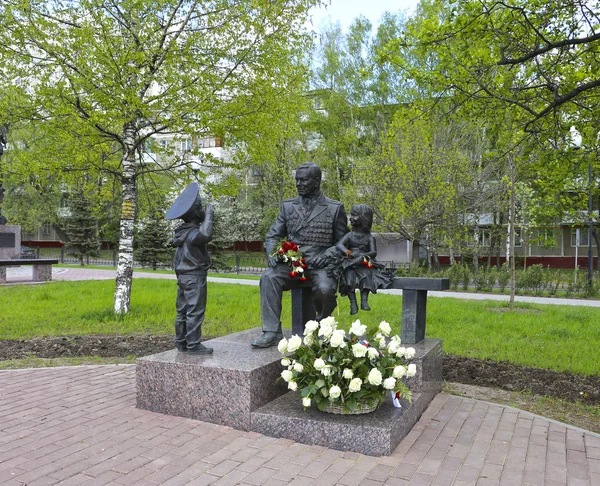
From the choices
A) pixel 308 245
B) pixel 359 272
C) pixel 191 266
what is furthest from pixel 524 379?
pixel 191 266

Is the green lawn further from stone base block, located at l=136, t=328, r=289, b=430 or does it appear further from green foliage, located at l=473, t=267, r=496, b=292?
green foliage, located at l=473, t=267, r=496, b=292

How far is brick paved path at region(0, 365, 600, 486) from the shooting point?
11.3 ft

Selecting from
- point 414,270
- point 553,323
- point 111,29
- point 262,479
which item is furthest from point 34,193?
point 262,479

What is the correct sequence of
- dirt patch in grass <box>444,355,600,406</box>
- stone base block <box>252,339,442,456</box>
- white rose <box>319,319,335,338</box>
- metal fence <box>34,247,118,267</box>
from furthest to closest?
1. metal fence <box>34,247,118,267</box>
2. dirt patch in grass <box>444,355,600,406</box>
3. white rose <box>319,319,335,338</box>
4. stone base block <box>252,339,442,456</box>

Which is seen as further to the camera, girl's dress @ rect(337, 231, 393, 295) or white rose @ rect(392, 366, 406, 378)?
girl's dress @ rect(337, 231, 393, 295)

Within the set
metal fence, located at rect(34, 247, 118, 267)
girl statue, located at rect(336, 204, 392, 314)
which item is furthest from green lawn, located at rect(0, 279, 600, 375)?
metal fence, located at rect(34, 247, 118, 267)

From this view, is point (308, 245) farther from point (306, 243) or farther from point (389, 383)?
point (389, 383)

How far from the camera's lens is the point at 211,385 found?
14.6ft

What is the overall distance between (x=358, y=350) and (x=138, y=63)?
23.7 feet

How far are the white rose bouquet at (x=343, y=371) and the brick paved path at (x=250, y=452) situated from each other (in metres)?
0.39

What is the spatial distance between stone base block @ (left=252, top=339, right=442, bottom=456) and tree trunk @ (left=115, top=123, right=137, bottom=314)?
6.35 meters

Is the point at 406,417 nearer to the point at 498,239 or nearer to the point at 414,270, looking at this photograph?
the point at 414,270

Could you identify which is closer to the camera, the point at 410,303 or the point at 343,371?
the point at 343,371

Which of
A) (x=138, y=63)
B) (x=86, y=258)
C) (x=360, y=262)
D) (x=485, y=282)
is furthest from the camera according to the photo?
(x=86, y=258)
